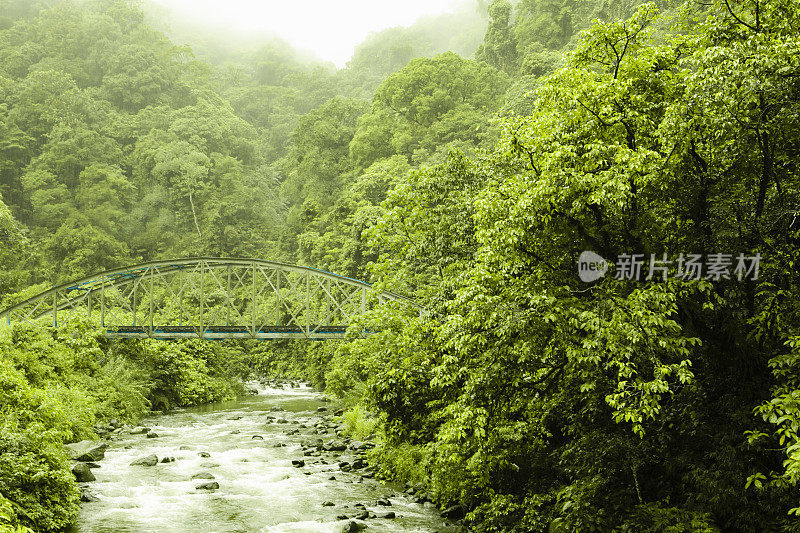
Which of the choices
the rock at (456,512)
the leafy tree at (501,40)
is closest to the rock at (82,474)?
the rock at (456,512)

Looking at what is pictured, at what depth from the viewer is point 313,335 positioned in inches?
971

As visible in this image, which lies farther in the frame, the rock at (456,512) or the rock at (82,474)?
the rock at (82,474)

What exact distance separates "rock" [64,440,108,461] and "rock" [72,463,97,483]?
1.24 m

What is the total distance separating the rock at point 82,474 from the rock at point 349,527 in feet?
22.6

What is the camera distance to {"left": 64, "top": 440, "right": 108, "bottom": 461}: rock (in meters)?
16.9

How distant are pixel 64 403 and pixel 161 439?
384 cm

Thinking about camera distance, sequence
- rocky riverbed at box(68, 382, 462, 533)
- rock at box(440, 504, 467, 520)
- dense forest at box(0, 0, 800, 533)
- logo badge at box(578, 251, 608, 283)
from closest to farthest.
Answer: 1. dense forest at box(0, 0, 800, 533)
2. logo badge at box(578, 251, 608, 283)
3. rocky riverbed at box(68, 382, 462, 533)
4. rock at box(440, 504, 467, 520)

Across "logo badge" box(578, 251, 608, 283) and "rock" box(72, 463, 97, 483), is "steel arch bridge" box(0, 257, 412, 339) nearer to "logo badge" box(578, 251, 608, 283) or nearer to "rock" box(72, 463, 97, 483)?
"logo badge" box(578, 251, 608, 283)

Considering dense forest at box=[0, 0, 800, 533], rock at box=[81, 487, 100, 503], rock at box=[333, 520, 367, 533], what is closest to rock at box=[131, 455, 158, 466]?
dense forest at box=[0, 0, 800, 533]

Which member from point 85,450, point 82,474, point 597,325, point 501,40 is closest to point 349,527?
point 597,325

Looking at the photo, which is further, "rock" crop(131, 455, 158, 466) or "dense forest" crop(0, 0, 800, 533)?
"rock" crop(131, 455, 158, 466)

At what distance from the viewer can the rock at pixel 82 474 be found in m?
15.2

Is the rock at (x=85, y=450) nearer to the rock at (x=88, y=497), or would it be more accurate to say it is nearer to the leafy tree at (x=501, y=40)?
the rock at (x=88, y=497)

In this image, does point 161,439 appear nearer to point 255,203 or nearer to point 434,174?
point 434,174
